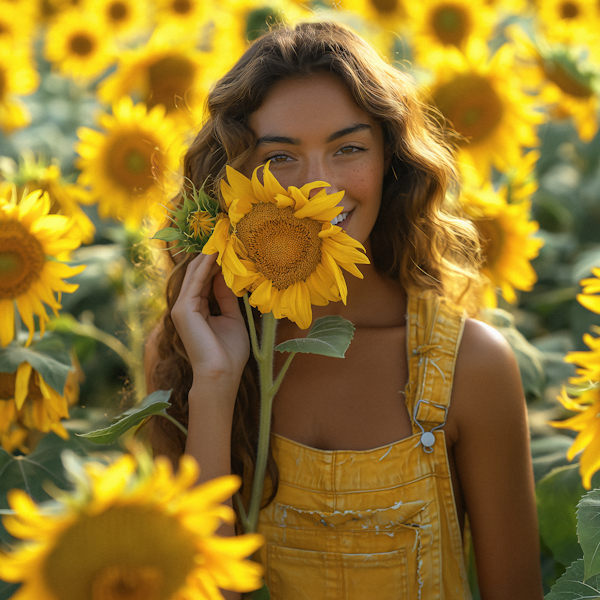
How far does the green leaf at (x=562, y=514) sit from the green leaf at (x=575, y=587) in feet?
1.30

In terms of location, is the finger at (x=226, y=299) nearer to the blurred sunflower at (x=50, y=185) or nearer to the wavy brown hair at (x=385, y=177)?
the wavy brown hair at (x=385, y=177)

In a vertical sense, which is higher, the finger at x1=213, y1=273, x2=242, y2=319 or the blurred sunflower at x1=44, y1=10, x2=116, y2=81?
the blurred sunflower at x1=44, y1=10, x2=116, y2=81

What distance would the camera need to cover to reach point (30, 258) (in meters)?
1.10

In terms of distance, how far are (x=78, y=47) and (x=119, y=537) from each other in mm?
2437

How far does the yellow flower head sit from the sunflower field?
0.06 m

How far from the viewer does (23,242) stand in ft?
3.56

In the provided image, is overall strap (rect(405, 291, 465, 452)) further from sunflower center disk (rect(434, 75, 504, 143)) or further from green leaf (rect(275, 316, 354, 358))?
sunflower center disk (rect(434, 75, 504, 143))

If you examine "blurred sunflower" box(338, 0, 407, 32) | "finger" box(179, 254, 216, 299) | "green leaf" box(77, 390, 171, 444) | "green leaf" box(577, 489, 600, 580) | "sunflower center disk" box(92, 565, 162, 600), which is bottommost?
"green leaf" box(577, 489, 600, 580)

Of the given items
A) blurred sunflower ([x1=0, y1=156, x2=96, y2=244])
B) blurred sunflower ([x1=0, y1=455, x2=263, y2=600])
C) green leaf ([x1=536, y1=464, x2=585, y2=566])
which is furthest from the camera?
blurred sunflower ([x1=0, y1=156, x2=96, y2=244])

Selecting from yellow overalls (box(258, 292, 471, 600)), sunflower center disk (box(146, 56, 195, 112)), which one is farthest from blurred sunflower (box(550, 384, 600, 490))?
sunflower center disk (box(146, 56, 195, 112))

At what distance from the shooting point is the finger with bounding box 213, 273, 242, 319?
1090 mm

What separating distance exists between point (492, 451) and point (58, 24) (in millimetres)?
2298

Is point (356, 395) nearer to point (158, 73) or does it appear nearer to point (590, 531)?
point (590, 531)

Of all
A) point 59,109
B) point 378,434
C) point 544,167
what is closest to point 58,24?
point 59,109
